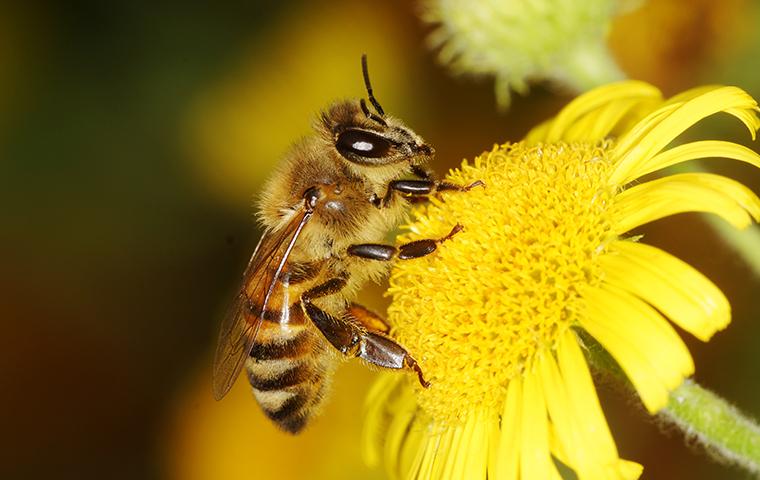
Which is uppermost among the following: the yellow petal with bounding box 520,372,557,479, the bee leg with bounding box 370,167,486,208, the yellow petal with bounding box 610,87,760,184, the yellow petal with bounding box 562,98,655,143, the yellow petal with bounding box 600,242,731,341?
the yellow petal with bounding box 562,98,655,143

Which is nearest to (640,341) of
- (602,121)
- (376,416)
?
(602,121)

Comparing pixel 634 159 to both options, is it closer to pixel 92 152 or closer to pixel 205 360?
pixel 205 360

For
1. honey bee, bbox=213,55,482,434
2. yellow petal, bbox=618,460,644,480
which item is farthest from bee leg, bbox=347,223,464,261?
yellow petal, bbox=618,460,644,480

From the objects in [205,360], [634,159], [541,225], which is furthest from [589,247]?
[205,360]

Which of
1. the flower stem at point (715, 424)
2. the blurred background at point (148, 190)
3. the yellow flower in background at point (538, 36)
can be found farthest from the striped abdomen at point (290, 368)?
the blurred background at point (148, 190)

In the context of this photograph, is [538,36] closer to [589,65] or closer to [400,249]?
[589,65]

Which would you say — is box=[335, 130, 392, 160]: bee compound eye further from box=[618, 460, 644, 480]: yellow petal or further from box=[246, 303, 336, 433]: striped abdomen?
box=[618, 460, 644, 480]: yellow petal

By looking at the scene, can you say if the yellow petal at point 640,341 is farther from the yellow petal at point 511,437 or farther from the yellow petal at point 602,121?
the yellow petal at point 602,121
